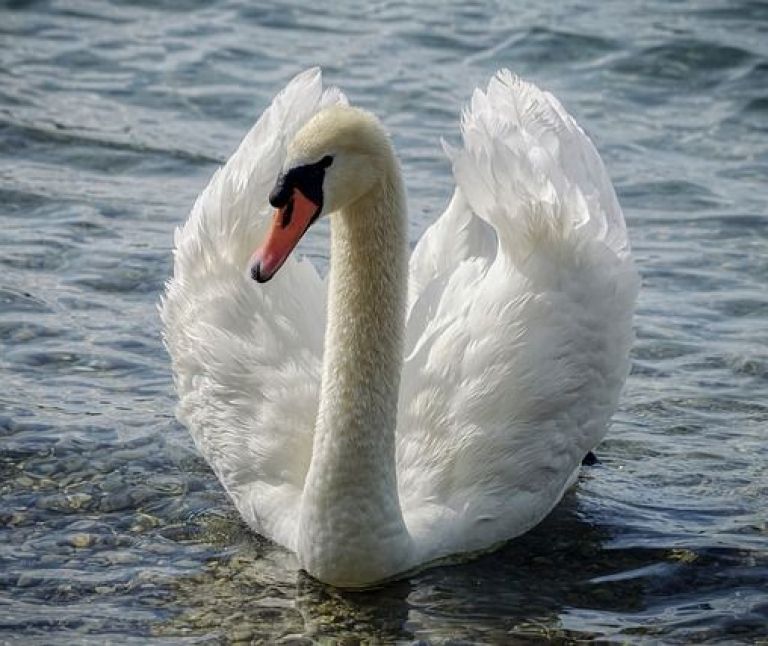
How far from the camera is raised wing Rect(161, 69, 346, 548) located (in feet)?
24.0

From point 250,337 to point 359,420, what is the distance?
2.88 feet

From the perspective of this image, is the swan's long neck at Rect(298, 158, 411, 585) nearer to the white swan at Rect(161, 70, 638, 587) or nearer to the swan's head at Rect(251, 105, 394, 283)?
the white swan at Rect(161, 70, 638, 587)

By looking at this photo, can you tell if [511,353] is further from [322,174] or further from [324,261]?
[324,261]

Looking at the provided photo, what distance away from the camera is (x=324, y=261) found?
10695mm

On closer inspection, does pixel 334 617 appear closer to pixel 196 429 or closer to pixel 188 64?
pixel 196 429

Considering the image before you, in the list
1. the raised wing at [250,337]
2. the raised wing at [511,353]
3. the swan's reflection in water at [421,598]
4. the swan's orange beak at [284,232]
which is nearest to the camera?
the swan's orange beak at [284,232]

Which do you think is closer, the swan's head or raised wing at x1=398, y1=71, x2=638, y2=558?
the swan's head

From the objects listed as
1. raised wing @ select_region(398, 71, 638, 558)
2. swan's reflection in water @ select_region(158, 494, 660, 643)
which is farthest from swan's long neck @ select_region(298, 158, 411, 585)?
raised wing @ select_region(398, 71, 638, 558)

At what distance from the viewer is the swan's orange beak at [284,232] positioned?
629 centimetres

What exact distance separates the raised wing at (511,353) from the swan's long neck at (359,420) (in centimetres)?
24

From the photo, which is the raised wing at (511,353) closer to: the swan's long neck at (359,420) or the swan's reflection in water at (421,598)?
the swan's reflection in water at (421,598)

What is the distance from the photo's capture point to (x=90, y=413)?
28.1 feet

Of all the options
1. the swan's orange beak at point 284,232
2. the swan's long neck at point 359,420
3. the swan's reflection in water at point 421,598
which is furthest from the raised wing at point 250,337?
the swan's orange beak at point 284,232

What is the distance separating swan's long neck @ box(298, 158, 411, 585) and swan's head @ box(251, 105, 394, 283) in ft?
0.59
